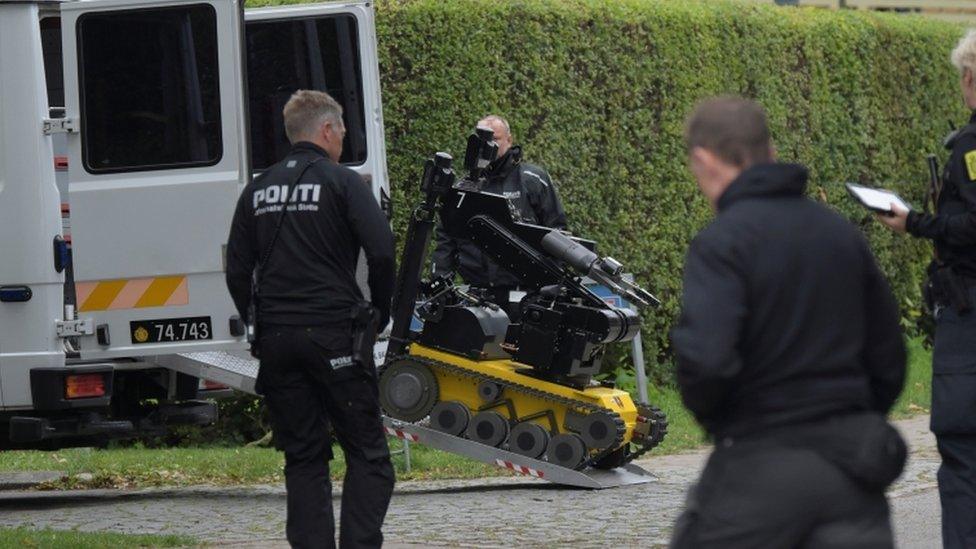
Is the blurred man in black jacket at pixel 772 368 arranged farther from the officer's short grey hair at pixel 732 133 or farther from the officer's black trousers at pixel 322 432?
the officer's black trousers at pixel 322 432

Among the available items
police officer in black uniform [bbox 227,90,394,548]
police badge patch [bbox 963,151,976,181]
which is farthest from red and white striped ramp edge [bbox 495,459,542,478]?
police badge patch [bbox 963,151,976,181]

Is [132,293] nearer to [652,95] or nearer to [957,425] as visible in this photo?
[957,425]

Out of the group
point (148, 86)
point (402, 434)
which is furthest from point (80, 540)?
point (148, 86)

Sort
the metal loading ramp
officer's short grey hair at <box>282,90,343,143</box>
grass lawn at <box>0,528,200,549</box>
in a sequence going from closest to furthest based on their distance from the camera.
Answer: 1. officer's short grey hair at <box>282,90,343,143</box>
2. grass lawn at <box>0,528,200,549</box>
3. the metal loading ramp

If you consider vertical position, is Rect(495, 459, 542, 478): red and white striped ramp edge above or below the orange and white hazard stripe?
below

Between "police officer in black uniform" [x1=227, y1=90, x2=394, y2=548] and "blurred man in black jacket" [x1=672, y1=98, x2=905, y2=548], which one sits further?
"police officer in black uniform" [x1=227, y1=90, x2=394, y2=548]

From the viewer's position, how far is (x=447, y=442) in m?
9.41

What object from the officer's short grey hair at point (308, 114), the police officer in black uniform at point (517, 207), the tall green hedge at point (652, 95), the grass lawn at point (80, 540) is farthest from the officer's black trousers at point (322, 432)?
the tall green hedge at point (652, 95)

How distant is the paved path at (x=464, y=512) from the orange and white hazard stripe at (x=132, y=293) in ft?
3.50

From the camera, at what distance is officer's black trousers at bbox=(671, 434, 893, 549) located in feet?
12.5

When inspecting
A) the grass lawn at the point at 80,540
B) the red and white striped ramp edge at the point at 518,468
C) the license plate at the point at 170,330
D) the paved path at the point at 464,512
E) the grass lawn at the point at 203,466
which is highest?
the license plate at the point at 170,330

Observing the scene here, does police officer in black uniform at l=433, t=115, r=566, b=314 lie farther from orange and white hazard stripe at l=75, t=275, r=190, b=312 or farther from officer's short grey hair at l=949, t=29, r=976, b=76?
officer's short grey hair at l=949, t=29, r=976, b=76

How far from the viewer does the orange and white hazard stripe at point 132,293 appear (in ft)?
29.4

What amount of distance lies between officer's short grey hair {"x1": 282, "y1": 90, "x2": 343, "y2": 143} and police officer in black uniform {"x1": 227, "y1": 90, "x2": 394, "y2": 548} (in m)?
0.15
